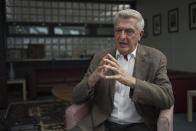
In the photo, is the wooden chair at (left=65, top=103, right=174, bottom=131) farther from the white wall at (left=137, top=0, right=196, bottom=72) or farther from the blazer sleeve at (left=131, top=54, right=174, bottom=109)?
the white wall at (left=137, top=0, right=196, bottom=72)

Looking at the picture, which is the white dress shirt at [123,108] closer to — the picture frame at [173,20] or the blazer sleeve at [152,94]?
the blazer sleeve at [152,94]

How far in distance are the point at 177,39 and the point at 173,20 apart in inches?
17.9

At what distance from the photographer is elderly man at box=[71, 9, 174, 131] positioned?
59.1 inches

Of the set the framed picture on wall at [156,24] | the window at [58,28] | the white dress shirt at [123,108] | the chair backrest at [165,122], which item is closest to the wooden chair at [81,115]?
the chair backrest at [165,122]

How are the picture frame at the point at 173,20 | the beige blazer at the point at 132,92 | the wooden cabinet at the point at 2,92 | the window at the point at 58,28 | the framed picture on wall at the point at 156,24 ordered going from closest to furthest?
the beige blazer at the point at 132,92 < the wooden cabinet at the point at 2,92 < the picture frame at the point at 173,20 < the framed picture on wall at the point at 156,24 < the window at the point at 58,28

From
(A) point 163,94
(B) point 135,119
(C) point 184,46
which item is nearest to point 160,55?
(A) point 163,94

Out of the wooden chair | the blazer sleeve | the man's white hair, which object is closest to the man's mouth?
the man's white hair

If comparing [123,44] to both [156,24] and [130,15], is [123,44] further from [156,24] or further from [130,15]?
[156,24]

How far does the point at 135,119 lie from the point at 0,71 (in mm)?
5124

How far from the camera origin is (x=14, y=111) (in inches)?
169

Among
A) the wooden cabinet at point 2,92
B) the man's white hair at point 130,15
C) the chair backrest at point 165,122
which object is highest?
the man's white hair at point 130,15

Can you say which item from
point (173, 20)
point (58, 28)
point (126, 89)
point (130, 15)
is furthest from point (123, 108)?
point (58, 28)

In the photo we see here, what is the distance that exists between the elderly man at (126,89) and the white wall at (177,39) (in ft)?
10.4

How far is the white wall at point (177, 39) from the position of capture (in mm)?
4465
